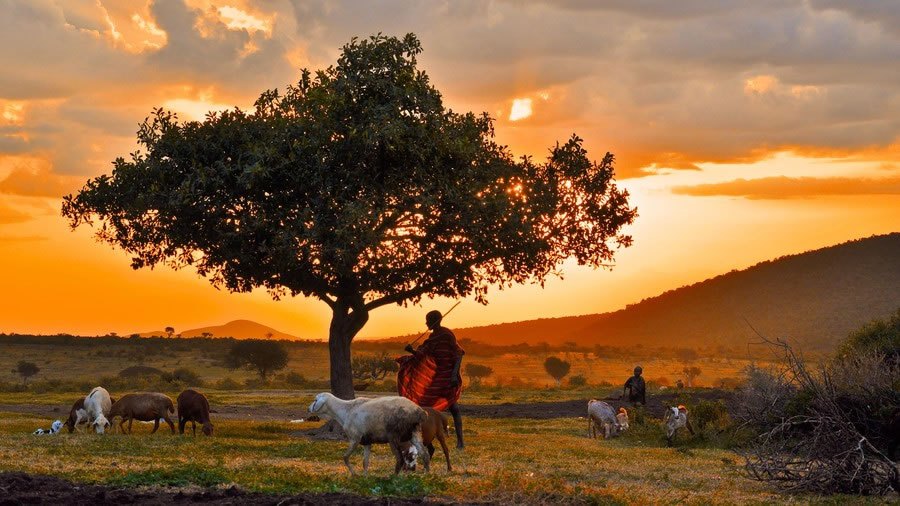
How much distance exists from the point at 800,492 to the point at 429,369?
9622mm

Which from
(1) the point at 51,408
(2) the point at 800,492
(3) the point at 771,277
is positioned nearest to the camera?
(2) the point at 800,492

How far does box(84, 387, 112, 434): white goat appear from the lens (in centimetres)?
2872

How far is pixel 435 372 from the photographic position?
78.1ft

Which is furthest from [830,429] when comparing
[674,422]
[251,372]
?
[251,372]

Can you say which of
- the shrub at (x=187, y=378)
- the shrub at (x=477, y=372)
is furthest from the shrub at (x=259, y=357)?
the shrub at (x=477, y=372)

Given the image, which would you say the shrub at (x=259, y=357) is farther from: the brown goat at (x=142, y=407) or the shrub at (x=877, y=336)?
the brown goat at (x=142, y=407)

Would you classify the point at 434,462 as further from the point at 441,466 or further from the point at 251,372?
the point at 251,372

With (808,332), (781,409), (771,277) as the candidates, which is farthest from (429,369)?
(771,277)

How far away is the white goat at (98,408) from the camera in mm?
28719

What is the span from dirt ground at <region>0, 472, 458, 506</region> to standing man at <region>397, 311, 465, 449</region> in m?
8.84

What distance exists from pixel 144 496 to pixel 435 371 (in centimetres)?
A: 1007

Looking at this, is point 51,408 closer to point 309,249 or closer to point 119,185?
point 119,185

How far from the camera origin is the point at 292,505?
43.8 ft

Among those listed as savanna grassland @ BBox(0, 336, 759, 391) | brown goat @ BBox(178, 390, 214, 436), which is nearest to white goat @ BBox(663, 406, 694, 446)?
brown goat @ BBox(178, 390, 214, 436)
